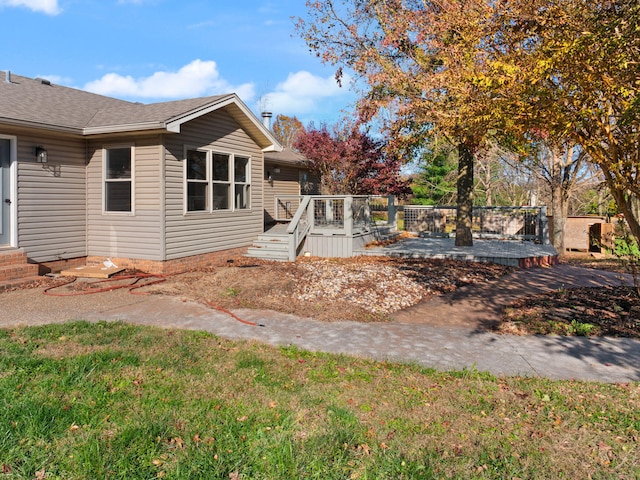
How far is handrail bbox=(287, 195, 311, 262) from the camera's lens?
11734 mm

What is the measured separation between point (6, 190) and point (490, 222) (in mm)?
14169

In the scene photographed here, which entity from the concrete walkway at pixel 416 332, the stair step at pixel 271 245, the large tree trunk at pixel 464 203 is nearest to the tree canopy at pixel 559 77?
the concrete walkway at pixel 416 332

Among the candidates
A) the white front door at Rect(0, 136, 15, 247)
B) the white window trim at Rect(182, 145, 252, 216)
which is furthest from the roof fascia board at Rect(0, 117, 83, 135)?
the white window trim at Rect(182, 145, 252, 216)

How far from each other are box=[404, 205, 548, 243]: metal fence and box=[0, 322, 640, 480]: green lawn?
12162 mm

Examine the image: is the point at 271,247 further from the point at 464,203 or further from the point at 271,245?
the point at 464,203

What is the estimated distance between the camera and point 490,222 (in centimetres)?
1605

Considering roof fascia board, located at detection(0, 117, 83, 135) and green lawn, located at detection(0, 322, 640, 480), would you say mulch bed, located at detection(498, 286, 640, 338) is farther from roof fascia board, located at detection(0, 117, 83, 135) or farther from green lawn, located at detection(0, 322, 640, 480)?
roof fascia board, located at detection(0, 117, 83, 135)

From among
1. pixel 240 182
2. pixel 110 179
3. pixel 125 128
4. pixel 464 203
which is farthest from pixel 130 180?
pixel 464 203

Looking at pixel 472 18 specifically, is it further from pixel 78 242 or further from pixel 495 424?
pixel 78 242

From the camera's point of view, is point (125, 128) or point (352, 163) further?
point (352, 163)

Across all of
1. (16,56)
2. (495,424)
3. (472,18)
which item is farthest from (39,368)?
(16,56)

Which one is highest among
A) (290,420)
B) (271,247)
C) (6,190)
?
(6,190)

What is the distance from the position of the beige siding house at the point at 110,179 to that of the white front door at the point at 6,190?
0.06ft

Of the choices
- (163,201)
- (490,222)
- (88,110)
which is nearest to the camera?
(163,201)
